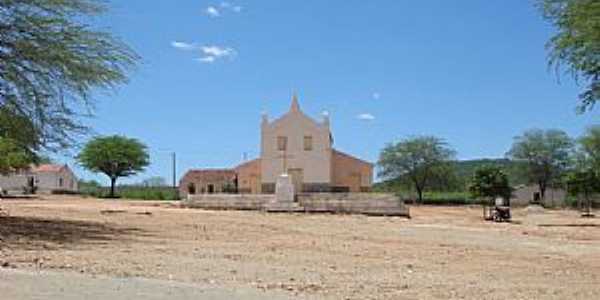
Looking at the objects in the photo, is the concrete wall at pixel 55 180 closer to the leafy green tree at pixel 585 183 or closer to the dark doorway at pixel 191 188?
the dark doorway at pixel 191 188

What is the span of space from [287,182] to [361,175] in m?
27.1

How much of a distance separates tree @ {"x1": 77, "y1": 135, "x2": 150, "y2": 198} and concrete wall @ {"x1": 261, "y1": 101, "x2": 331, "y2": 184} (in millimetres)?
27624

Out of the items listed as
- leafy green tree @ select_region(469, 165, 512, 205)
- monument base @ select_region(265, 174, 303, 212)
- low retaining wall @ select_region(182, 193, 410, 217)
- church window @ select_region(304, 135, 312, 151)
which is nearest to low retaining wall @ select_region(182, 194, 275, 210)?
low retaining wall @ select_region(182, 193, 410, 217)

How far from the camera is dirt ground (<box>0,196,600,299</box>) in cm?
1416

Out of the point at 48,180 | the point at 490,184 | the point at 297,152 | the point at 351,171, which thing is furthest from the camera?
the point at 48,180

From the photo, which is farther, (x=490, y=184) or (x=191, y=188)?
(x=191, y=188)

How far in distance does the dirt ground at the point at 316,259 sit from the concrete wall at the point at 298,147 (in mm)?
42045

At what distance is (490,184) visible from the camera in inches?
2744

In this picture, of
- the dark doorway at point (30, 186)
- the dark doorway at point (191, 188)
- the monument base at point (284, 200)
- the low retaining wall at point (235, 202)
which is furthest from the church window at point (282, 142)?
the dark doorway at point (30, 186)

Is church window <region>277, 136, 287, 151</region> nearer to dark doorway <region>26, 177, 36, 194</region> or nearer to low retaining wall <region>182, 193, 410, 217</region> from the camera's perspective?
low retaining wall <region>182, 193, 410, 217</region>

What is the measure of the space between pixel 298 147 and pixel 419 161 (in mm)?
38747

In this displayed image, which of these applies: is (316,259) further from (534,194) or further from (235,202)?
(534,194)

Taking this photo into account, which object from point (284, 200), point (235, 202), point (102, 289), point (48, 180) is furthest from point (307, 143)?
Result: point (102, 289)

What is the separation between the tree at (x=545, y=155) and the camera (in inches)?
4277
